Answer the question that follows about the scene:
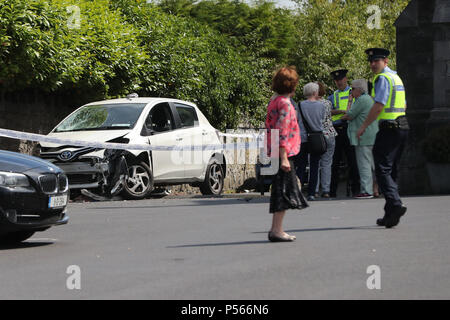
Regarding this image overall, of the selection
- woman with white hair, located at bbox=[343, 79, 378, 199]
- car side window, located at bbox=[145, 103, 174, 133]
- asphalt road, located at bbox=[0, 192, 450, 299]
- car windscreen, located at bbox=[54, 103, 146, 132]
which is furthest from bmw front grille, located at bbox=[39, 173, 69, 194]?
car side window, located at bbox=[145, 103, 174, 133]

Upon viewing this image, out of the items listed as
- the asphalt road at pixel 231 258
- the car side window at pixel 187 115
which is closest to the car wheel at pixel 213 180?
the car side window at pixel 187 115

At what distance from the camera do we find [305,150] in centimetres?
1491

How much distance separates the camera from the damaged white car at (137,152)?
49.5ft

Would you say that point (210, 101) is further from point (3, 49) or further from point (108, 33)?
point (3, 49)

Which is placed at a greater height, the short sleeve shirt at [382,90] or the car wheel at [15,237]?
the short sleeve shirt at [382,90]

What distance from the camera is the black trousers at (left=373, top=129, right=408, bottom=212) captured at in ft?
33.2

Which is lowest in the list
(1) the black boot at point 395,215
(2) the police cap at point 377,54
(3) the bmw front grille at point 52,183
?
(1) the black boot at point 395,215

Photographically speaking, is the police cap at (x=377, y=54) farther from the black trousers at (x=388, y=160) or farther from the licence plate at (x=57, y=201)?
the licence plate at (x=57, y=201)

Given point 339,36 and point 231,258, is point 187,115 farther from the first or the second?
point 339,36

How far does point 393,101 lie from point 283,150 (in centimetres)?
201

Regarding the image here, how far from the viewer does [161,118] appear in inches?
671

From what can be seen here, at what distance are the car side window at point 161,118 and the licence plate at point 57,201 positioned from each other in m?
7.12

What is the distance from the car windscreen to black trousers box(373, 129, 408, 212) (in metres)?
6.54
